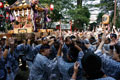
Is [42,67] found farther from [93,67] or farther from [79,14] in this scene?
Result: [79,14]

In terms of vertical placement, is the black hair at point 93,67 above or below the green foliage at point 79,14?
above

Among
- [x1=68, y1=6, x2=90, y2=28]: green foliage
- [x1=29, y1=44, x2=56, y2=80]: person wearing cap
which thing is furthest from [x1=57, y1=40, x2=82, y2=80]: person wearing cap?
[x1=68, y1=6, x2=90, y2=28]: green foliage

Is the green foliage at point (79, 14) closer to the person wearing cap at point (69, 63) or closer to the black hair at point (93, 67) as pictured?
the person wearing cap at point (69, 63)

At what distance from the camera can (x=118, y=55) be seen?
2432 mm

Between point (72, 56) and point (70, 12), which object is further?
point (70, 12)

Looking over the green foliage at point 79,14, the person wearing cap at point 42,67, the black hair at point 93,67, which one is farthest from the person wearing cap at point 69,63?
the green foliage at point 79,14

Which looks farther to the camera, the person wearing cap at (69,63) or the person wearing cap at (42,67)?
the person wearing cap at (42,67)

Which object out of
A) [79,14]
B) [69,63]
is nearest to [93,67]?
[69,63]

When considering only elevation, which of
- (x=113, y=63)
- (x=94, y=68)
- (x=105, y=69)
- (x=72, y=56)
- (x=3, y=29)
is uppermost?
(x=94, y=68)

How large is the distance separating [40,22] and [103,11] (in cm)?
1528

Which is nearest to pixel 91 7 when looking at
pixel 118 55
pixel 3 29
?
pixel 3 29

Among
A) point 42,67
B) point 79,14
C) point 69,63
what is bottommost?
point 79,14

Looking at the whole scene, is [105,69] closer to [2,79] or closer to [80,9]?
[2,79]

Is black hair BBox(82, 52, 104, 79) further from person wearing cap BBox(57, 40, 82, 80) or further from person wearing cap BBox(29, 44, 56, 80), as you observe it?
person wearing cap BBox(29, 44, 56, 80)
